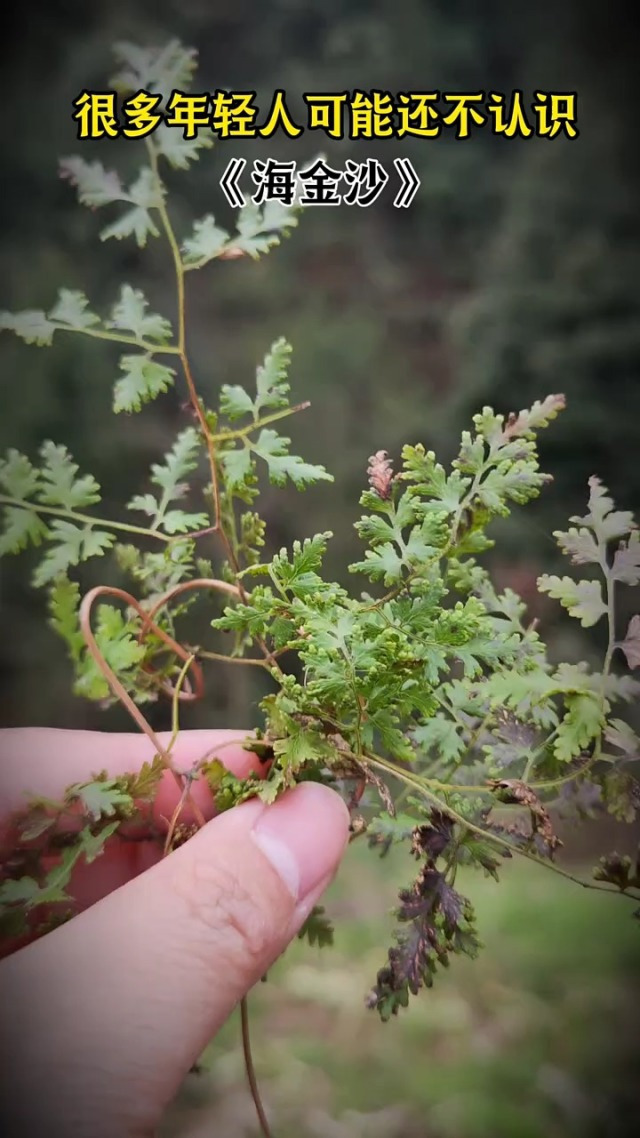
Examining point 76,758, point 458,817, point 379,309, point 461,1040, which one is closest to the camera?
point 458,817

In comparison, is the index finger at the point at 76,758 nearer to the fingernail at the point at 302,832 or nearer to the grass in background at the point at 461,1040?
the fingernail at the point at 302,832

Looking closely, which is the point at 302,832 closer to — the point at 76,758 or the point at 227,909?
the point at 227,909

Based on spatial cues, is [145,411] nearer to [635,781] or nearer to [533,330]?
[533,330]

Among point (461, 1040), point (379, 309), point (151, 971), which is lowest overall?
point (461, 1040)

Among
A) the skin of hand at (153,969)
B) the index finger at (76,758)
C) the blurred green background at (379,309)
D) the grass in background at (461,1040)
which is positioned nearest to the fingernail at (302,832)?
the skin of hand at (153,969)

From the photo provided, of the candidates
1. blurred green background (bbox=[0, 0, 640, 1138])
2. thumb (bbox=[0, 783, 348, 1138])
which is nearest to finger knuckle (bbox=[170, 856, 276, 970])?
thumb (bbox=[0, 783, 348, 1138])

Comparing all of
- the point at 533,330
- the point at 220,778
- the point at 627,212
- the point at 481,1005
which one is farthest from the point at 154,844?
the point at 627,212

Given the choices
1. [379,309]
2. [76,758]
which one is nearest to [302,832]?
[76,758]
